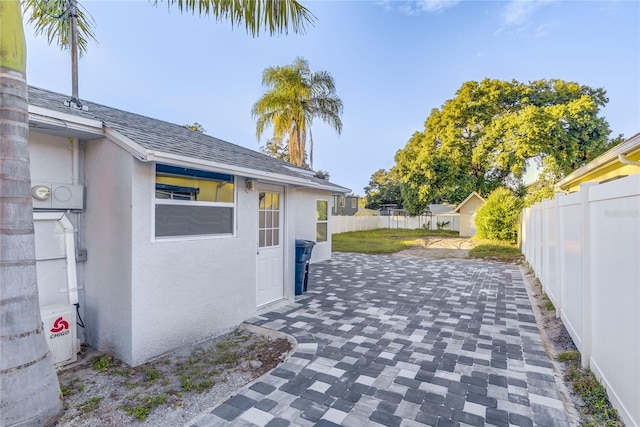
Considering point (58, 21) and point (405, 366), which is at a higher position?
point (58, 21)

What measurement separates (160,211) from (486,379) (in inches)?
186

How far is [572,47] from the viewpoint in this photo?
10398mm

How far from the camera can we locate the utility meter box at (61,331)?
3.59 metres

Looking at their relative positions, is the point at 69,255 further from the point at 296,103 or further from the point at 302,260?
the point at 296,103

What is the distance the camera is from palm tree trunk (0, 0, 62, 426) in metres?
2.46

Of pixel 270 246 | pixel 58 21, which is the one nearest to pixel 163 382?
pixel 270 246

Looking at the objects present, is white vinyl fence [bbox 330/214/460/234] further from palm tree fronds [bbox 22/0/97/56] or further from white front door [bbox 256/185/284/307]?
palm tree fronds [bbox 22/0/97/56]

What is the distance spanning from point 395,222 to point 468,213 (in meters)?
9.49

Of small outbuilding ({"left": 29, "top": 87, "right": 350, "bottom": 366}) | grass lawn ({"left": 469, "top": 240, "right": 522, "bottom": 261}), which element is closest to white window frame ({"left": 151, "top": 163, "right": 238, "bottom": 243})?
small outbuilding ({"left": 29, "top": 87, "right": 350, "bottom": 366})

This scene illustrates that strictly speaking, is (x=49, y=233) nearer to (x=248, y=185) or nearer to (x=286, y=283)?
(x=248, y=185)

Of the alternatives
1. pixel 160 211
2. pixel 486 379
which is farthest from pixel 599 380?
pixel 160 211

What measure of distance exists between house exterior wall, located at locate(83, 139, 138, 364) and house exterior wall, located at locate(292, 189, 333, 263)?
6.40m

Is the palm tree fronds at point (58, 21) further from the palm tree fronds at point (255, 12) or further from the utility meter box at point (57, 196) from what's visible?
the utility meter box at point (57, 196)

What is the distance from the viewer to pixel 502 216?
15641mm
